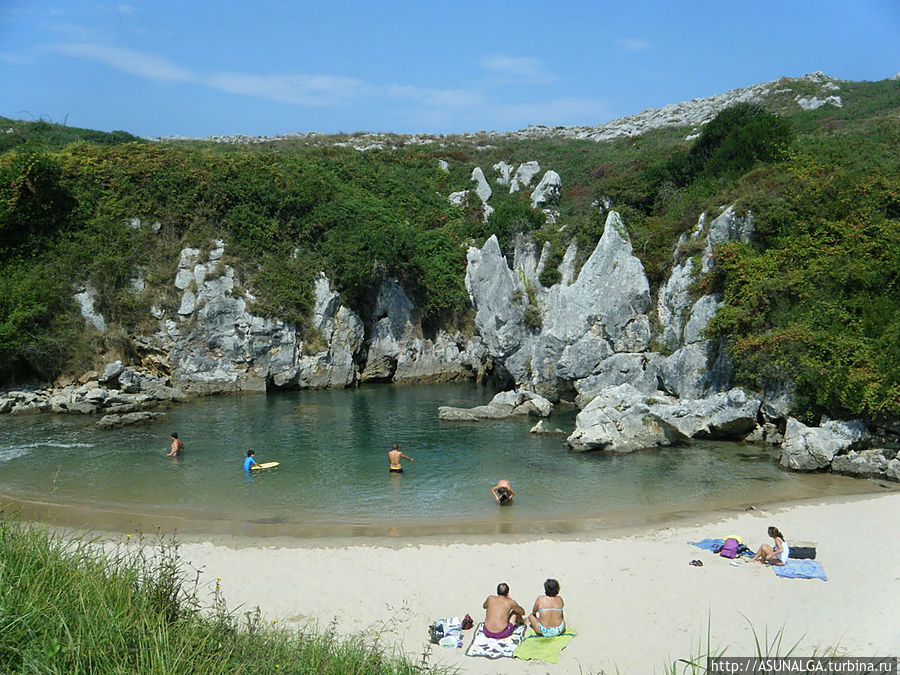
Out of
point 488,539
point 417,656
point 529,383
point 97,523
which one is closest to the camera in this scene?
point 417,656

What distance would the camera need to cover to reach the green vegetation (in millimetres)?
19203

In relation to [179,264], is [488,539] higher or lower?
lower

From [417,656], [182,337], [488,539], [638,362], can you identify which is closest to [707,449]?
[638,362]

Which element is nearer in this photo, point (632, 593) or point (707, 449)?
point (632, 593)

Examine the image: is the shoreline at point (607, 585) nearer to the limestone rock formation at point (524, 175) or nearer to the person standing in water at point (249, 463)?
the person standing in water at point (249, 463)

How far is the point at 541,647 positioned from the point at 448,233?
115ft

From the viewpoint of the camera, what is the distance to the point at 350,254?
34188mm

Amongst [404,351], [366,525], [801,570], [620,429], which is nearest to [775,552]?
[801,570]

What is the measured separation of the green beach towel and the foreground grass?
344 cm

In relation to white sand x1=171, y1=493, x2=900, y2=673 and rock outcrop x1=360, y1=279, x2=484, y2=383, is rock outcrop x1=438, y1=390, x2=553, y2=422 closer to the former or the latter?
→ rock outcrop x1=360, y1=279, x2=484, y2=383

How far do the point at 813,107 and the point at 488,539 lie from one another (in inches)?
2200

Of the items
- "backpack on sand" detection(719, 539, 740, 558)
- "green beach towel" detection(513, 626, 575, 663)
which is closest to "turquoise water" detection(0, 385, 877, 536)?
"backpack on sand" detection(719, 539, 740, 558)

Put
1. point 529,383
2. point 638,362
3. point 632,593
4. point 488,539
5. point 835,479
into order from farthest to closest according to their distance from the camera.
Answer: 1. point 529,383
2. point 638,362
3. point 835,479
4. point 488,539
5. point 632,593

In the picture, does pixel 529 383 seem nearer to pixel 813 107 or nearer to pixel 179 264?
pixel 179 264
